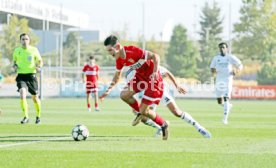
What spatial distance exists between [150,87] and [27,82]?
6.19m

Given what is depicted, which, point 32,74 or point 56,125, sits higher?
point 32,74

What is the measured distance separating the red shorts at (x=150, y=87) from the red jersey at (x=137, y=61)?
11 cm

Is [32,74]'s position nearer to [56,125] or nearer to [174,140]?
[56,125]

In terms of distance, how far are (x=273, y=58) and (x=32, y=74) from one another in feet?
177

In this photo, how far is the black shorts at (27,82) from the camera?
18703 mm

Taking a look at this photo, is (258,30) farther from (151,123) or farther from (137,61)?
(137,61)

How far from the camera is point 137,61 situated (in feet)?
42.8

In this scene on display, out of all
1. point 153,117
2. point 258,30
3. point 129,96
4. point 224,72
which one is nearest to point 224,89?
point 224,72

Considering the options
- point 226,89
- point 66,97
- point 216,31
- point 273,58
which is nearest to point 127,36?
point 216,31

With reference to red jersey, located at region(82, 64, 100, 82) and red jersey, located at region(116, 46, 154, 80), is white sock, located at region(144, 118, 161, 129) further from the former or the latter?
red jersey, located at region(82, 64, 100, 82)

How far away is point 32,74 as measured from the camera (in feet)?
62.0

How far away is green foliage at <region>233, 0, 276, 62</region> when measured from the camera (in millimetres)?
70188

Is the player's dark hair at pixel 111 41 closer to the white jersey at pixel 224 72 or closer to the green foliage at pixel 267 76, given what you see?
the white jersey at pixel 224 72

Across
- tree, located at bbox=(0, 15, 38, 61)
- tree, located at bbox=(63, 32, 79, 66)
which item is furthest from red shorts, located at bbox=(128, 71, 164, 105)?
tree, located at bbox=(63, 32, 79, 66)
